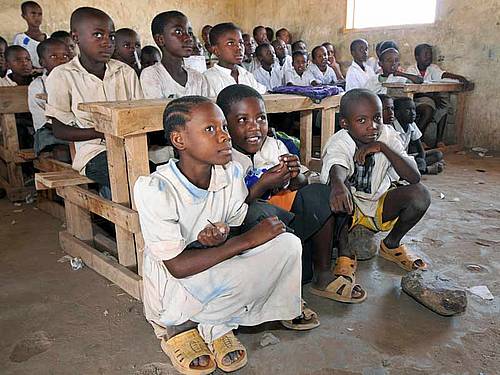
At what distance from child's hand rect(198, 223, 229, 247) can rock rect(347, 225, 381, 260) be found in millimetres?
1164

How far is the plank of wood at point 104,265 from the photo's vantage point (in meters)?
2.12

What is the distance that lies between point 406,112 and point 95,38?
114 inches

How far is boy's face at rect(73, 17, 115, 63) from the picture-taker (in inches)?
96.2

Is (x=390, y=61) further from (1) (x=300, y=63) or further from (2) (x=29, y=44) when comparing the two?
(2) (x=29, y=44)

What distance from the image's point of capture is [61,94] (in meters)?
2.46

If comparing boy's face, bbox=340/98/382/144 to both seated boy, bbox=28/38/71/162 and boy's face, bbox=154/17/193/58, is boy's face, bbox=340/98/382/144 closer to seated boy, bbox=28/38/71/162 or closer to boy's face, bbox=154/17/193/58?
boy's face, bbox=154/17/193/58

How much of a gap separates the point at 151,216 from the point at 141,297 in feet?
2.42

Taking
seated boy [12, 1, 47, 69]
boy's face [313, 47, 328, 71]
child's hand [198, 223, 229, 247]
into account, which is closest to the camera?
child's hand [198, 223, 229, 247]

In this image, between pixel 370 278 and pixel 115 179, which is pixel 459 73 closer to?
pixel 370 278

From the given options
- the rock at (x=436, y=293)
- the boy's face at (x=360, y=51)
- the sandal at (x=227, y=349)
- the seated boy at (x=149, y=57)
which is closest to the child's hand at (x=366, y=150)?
the rock at (x=436, y=293)

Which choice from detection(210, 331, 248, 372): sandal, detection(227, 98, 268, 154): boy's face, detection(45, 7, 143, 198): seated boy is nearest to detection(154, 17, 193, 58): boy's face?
detection(45, 7, 143, 198): seated boy

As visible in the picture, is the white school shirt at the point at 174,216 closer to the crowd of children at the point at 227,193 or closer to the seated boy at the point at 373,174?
the crowd of children at the point at 227,193

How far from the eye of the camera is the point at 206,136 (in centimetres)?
156

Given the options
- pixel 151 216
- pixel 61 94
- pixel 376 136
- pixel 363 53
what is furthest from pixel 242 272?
pixel 363 53
